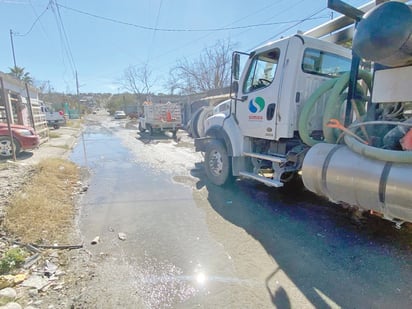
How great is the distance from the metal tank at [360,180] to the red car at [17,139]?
29.5 ft

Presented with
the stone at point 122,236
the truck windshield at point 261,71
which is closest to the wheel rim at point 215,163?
the truck windshield at point 261,71

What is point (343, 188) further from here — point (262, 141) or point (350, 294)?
point (262, 141)

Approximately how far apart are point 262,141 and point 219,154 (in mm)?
1061

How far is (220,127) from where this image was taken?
209 inches

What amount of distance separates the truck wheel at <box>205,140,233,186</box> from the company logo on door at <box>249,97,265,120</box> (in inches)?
42.4

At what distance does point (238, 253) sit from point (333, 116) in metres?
2.24

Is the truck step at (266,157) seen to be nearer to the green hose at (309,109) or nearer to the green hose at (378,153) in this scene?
the green hose at (309,109)

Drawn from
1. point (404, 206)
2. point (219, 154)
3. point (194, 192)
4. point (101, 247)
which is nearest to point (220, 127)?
point (219, 154)

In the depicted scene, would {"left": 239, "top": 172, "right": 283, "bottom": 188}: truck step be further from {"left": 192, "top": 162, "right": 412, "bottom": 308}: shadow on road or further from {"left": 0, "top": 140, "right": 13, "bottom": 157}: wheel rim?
{"left": 0, "top": 140, "right": 13, "bottom": 157}: wheel rim

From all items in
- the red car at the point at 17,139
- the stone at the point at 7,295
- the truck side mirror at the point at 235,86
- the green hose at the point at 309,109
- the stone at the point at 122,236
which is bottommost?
the stone at the point at 122,236

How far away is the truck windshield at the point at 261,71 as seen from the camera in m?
4.27

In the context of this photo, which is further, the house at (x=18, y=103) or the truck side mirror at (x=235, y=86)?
the house at (x=18, y=103)

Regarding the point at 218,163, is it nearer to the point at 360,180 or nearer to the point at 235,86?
the point at 235,86

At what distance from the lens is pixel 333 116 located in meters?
3.40
